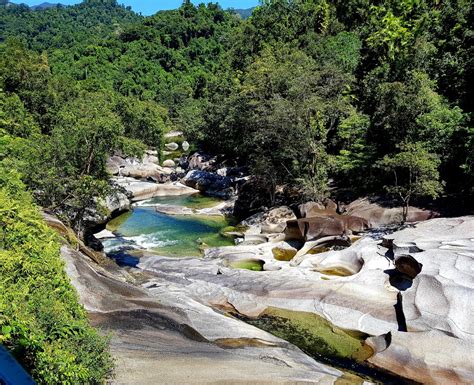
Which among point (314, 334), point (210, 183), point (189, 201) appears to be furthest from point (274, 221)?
point (210, 183)

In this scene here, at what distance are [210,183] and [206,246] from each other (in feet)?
61.7

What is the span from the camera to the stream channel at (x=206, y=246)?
13430 millimetres

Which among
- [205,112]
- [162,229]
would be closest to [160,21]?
[205,112]

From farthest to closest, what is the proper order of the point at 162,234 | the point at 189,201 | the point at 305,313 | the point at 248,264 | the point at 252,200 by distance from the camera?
1. the point at 189,201
2. the point at 252,200
3. the point at 162,234
4. the point at 248,264
5. the point at 305,313

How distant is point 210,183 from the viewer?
4500 centimetres

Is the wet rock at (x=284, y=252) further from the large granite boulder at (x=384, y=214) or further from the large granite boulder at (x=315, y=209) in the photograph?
the large granite boulder at (x=384, y=214)

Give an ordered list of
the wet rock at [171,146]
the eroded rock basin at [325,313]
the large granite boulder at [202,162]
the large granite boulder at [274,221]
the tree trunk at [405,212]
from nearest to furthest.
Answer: the eroded rock basin at [325,313], the tree trunk at [405,212], the large granite boulder at [274,221], the large granite boulder at [202,162], the wet rock at [171,146]

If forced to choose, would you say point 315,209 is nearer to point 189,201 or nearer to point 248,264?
point 248,264

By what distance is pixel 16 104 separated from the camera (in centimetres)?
3522

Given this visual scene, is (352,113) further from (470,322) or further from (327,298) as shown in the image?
(470,322)

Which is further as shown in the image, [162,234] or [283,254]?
[162,234]

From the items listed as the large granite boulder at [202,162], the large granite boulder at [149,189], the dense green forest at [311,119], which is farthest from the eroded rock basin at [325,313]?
the large granite boulder at [202,162]

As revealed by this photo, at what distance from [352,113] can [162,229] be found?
17112 millimetres

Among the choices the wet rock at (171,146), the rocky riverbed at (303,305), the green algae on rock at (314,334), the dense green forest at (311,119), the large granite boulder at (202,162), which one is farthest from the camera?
Result: the wet rock at (171,146)
